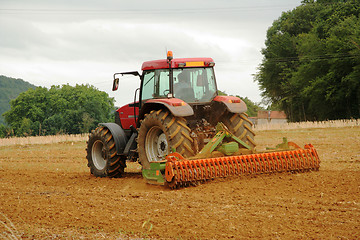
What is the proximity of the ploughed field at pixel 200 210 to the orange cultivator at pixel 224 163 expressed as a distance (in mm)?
153

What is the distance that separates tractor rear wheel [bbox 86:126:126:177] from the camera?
1040cm

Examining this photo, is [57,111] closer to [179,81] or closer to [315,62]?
[315,62]

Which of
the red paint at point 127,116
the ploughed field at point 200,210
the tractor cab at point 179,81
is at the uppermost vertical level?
the tractor cab at point 179,81

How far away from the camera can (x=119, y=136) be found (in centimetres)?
1035

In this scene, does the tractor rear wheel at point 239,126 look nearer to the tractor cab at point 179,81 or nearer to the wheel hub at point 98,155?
the tractor cab at point 179,81

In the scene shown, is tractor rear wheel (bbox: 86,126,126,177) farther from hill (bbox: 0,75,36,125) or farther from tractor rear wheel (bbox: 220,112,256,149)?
hill (bbox: 0,75,36,125)

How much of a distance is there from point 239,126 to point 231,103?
49cm

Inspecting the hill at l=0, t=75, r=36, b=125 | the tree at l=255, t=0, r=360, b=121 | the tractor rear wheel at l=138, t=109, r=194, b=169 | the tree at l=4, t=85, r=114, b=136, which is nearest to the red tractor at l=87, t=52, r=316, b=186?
the tractor rear wheel at l=138, t=109, r=194, b=169

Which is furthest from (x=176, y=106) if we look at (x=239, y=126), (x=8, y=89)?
(x=8, y=89)

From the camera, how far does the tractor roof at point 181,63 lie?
363 inches

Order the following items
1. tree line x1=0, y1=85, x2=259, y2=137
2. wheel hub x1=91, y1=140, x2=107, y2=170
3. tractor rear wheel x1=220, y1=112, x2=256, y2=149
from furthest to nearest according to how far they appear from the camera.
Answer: tree line x1=0, y1=85, x2=259, y2=137 < wheel hub x1=91, y1=140, x2=107, y2=170 < tractor rear wheel x1=220, y1=112, x2=256, y2=149

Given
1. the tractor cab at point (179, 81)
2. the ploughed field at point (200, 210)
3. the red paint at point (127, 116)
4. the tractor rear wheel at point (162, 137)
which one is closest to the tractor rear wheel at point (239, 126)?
the tractor cab at point (179, 81)

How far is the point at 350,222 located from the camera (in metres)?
5.15

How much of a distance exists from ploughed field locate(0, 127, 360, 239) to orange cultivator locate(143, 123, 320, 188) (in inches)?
6.0
